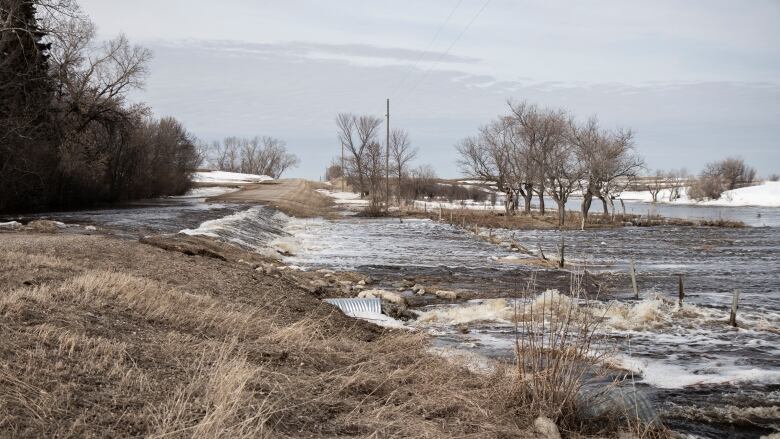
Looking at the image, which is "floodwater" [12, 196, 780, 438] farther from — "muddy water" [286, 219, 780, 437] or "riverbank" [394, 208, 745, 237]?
"riverbank" [394, 208, 745, 237]

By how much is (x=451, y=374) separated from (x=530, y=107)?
2018 inches

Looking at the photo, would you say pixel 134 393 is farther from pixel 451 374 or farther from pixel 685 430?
pixel 685 430

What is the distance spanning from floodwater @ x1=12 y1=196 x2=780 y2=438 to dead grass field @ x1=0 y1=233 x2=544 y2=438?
5.75 ft

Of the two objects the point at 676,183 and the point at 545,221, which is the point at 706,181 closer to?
the point at 676,183

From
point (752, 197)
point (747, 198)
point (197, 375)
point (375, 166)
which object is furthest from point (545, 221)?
point (752, 197)

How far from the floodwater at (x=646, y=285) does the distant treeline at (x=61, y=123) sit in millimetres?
5374

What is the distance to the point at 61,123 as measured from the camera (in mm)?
29797

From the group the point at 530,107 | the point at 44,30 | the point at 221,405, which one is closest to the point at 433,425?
the point at 221,405

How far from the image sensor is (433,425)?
4.77 meters

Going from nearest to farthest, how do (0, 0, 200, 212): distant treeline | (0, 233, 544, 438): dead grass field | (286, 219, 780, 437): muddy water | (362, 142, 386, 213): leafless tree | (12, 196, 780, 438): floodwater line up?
(0, 233, 544, 438): dead grass field, (286, 219, 780, 437): muddy water, (12, 196, 780, 438): floodwater, (0, 0, 200, 212): distant treeline, (362, 142, 386, 213): leafless tree

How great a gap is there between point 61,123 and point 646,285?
2649 cm

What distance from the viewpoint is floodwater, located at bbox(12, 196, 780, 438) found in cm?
767

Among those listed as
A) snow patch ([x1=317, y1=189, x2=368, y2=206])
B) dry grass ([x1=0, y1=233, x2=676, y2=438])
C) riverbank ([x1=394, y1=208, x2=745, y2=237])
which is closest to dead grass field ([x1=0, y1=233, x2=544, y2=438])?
dry grass ([x1=0, y1=233, x2=676, y2=438])

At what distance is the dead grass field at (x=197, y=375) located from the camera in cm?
407
